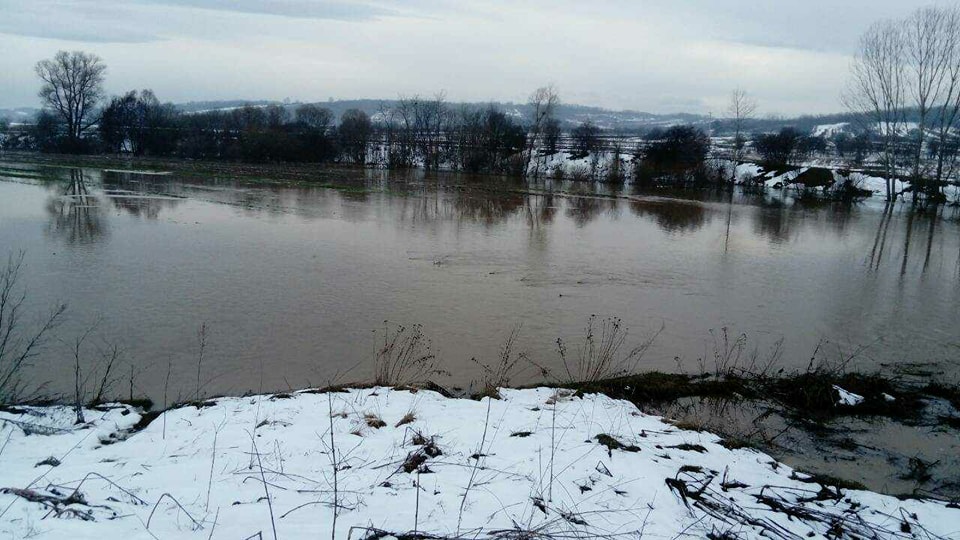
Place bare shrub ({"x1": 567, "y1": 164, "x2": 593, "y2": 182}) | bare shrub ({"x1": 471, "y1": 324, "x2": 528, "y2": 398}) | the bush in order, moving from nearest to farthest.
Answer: bare shrub ({"x1": 471, "y1": 324, "x2": 528, "y2": 398}) < the bush < bare shrub ({"x1": 567, "y1": 164, "x2": 593, "y2": 182})

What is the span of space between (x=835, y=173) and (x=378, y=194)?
1202 inches

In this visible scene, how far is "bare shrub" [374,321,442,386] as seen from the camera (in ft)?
22.9

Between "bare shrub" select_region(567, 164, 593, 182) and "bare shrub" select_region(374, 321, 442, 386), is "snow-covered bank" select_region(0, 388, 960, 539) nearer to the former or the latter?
"bare shrub" select_region(374, 321, 442, 386)

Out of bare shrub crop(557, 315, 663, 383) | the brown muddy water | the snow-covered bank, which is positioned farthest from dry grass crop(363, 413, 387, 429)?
bare shrub crop(557, 315, 663, 383)

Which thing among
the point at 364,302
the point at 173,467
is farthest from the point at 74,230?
the point at 173,467

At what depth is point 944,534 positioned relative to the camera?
12.7 feet

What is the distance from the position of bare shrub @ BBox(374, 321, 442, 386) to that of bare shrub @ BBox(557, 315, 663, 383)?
5.93 ft

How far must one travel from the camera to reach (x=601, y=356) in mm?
8016

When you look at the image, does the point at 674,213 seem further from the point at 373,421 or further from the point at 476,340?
the point at 373,421

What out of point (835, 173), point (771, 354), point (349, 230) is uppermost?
point (835, 173)

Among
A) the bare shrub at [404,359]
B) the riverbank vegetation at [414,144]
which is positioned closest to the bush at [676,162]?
the riverbank vegetation at [414,144]

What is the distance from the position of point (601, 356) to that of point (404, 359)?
2758 millimetres

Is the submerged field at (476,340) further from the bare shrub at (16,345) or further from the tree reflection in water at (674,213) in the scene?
the tree reflection in water at (674,213)

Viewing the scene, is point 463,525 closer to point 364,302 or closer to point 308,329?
point 308,329
